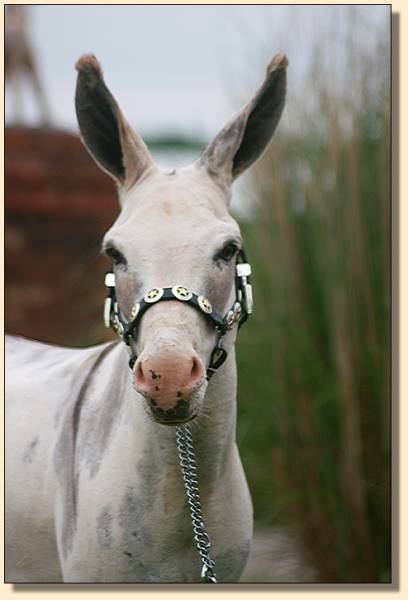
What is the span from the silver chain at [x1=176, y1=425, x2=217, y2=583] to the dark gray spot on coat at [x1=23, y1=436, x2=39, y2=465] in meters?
0.49

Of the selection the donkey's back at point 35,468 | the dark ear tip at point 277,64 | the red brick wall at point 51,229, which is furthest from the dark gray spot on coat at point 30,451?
the red brick wall at point 51,229

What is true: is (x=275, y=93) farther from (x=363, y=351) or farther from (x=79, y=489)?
(x=363, y=351)

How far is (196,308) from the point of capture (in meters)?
1.60

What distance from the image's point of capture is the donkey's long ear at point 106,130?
1.85m

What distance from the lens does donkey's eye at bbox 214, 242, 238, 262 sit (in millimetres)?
1694

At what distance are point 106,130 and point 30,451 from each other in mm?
786

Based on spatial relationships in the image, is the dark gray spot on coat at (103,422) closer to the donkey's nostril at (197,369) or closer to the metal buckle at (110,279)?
the metal buckle at (110,279)

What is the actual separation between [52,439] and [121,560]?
1.28 ft

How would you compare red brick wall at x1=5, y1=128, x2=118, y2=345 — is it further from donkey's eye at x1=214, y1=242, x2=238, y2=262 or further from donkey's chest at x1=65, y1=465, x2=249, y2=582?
donkey's eye at x1=214, y1=242, x2=238, y2=262

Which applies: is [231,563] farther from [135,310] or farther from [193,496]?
[135,310]

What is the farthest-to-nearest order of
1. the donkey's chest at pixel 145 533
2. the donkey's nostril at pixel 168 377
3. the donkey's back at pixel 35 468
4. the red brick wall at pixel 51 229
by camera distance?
the red brick wall at pixel 51 229 → the donkey's back at pixel 35 468 → the donkey's chest at pixel 145 533 → the donkey's nostril at pixel 168 377

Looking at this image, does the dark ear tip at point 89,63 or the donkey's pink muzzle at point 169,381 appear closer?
the donkey's pink muzzle at point 169,381

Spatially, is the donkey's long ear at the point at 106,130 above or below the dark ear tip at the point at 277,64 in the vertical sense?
below

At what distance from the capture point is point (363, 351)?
3.35m
